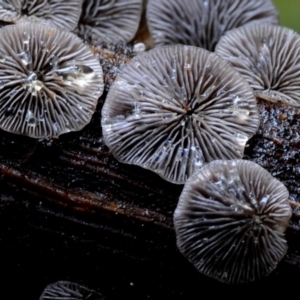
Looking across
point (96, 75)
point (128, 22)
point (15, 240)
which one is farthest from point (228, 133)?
point (128, 22)

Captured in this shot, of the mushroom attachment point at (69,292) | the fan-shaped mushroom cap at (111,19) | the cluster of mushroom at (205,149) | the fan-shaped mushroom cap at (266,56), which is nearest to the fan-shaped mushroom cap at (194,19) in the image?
the fan-shaped mushroom cap at (111,19)

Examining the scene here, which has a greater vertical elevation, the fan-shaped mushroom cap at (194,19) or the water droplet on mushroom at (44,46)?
the fan-shaped mushroom cap at (194,19)

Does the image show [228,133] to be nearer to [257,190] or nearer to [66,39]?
[257,190]

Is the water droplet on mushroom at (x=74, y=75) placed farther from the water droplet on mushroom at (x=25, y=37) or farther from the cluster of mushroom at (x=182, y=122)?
the water droplet on mushroom at (x=25, y=37)

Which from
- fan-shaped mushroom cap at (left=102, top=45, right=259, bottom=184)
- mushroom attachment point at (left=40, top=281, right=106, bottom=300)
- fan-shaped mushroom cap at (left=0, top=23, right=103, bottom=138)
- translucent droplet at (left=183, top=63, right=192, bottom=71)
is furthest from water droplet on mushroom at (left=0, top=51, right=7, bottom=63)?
mushroom attachment point at (left=40, top=281, right=106, bottom=300)

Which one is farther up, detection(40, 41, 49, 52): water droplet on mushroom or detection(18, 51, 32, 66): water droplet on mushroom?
detection(40, 41, 49, 52): water droplet on mushroom

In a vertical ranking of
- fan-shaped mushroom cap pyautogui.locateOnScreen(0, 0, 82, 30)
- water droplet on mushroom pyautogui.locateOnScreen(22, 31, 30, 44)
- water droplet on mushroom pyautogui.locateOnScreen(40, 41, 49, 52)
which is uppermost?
fan-shaped mushroom cap pyautogui.locateOnScreen(0, 0, 82, 30)

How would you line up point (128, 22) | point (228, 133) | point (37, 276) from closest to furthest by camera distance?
point (228, 133), point (37, 276), point (128, 22)

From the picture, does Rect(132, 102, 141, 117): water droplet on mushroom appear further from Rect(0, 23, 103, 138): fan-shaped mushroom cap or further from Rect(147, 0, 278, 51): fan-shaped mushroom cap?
Rect(147, 0, 278, 51): fan-shaped mushroom cap
